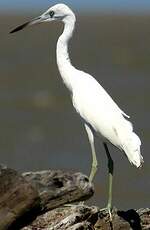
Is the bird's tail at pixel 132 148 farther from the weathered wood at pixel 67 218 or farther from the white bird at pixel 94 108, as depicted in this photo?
the weathered wood at pixel 67 218

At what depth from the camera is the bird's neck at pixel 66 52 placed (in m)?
11.8

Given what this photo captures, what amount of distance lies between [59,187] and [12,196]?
0.60 meters

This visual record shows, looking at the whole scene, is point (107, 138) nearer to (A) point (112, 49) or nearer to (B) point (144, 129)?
(B) point (144, 129)

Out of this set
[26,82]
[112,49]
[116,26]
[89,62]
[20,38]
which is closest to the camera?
[26,82]

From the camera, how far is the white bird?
35.6 ft

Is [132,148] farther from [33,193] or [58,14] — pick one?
[58,14]

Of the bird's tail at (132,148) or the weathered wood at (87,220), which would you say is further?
the bird's tail at (132,148)

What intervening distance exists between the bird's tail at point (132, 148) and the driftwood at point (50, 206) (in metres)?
0.56

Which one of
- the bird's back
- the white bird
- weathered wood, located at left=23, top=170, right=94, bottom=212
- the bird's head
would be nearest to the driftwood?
weathered wood, located at left=23, top=170, right=94, bottom=212

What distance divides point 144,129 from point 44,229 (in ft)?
38.9

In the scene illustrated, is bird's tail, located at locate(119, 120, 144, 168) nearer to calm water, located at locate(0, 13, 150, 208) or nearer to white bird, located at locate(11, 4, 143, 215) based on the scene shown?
white bird, located at locate(11, 4, 143, 215)

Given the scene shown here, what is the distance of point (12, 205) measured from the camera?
9.30 meters

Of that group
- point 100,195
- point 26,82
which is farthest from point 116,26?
point 100,195

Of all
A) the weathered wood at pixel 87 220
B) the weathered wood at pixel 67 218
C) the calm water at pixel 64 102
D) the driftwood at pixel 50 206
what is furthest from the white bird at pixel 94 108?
the calm water at pixel 64 102
